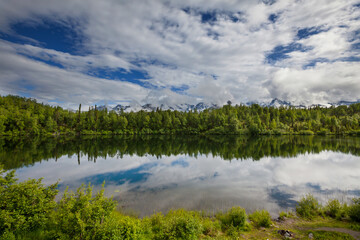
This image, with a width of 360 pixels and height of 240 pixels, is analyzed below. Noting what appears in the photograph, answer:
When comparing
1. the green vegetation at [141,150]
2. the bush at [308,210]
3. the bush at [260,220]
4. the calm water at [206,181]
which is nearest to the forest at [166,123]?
the green vegetation at [141,150]

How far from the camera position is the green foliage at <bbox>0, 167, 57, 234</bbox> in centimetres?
776

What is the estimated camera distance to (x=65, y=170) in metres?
28.0

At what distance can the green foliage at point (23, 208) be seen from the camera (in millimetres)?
7758

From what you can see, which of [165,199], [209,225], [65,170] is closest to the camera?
[209,225]

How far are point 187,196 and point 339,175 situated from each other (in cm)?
2458

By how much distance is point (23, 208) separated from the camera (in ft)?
27.1

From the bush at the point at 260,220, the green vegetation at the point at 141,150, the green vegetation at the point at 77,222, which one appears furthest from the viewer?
the green vegetation at the point at 141,150

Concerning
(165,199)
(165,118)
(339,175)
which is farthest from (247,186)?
(165,118)

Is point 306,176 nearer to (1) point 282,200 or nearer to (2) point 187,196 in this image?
(1) point 282,200

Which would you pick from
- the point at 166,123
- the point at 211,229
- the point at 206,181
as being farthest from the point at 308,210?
the point at 166,123

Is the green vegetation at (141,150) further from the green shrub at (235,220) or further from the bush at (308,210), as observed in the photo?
the green shrub at (235,220)

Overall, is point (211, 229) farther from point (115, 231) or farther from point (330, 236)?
point (330, 236)

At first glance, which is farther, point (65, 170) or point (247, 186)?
point (65, 170)

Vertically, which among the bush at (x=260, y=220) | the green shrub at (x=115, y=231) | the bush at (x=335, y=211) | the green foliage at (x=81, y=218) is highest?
the green foliage at (x=81, y=218)
